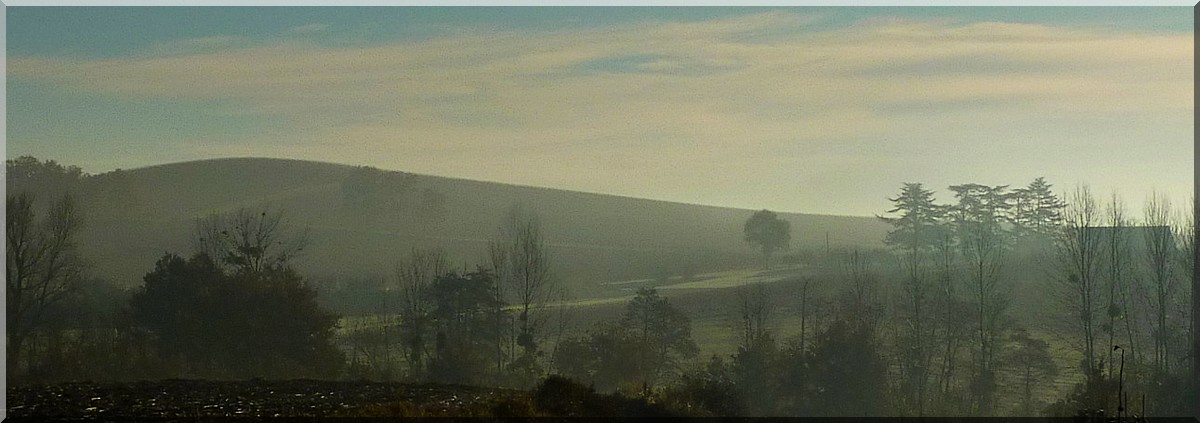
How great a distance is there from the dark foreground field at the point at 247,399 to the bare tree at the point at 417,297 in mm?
13176

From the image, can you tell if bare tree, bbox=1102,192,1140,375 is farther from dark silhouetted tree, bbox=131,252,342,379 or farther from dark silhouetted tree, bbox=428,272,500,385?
dark silhouetted tree, bbox=131,252,342,379

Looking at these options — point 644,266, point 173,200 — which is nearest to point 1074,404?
point 644,266

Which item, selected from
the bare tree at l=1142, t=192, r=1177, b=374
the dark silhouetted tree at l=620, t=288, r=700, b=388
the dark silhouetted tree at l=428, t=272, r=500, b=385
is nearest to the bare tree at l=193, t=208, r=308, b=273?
A: the dark silhouetted tree at l=428, t=272, r=500, b=385

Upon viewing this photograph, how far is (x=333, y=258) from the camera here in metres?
46.8

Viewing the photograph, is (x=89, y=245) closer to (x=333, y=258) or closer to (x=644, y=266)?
(x=333, y=258)

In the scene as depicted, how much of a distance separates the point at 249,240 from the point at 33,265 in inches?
271

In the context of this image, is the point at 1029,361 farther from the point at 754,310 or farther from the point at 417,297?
the point at 417,297

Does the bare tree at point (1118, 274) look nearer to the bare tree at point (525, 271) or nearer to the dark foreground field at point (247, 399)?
the bare tree at point (525, 271)

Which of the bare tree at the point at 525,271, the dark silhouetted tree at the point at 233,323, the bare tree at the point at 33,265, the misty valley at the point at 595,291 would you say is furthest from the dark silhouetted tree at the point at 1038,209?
the bare tree at the point at 33,265

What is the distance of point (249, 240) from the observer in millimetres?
40781

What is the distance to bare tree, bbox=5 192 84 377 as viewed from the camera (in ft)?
119

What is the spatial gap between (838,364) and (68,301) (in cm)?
2517

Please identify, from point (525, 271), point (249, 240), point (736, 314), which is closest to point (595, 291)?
point (525, 271)

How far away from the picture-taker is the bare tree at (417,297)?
38312 mm
